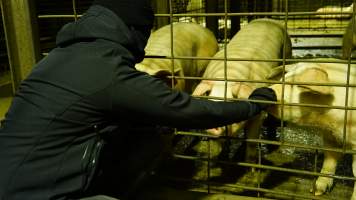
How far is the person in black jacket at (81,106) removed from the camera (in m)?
1.93

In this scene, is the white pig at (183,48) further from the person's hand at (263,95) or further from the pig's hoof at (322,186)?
the pig's hoof at (322,186)

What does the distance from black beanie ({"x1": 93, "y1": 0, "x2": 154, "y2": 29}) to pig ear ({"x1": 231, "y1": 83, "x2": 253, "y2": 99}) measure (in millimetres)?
1248

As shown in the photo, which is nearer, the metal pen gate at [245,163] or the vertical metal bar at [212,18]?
the metal pen gate at [245,163]

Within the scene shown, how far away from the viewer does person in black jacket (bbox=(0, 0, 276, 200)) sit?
1928 mm

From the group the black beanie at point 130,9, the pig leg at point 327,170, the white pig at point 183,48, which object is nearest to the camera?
the black beanie at point 130,9

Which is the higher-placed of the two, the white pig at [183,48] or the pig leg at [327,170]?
the white pig at [183,48]

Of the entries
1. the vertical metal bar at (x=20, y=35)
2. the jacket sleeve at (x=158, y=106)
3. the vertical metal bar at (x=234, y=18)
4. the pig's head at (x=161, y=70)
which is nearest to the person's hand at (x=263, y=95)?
the jacket sleeve at (x=158, y=106)

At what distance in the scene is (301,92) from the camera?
9.13 feet

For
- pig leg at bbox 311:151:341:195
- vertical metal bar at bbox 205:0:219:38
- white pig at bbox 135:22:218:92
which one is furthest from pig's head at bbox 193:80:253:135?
vertical metal bar at bbox 205:0:219:38

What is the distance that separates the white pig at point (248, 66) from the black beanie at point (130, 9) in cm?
114

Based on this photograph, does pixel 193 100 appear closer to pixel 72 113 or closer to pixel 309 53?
pixel 72 113

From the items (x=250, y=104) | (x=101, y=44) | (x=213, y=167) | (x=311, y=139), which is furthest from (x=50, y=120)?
(x=311, y=139)

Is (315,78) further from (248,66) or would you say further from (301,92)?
(248,66)

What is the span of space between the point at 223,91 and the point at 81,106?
5.15ft
